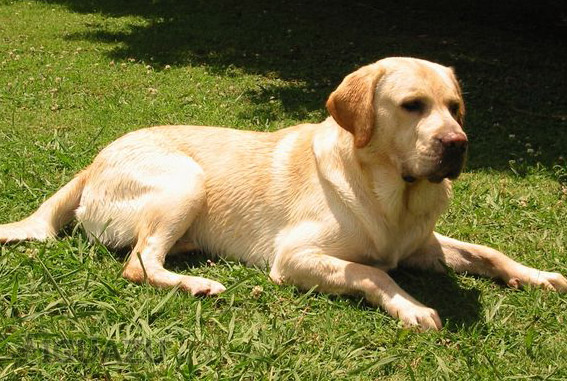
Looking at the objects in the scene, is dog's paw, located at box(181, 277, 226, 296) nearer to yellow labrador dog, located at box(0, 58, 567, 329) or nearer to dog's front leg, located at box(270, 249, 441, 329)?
yellow labrador dog, located at box(0, 58, 567, 329)

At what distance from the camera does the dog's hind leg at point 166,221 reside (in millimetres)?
4340

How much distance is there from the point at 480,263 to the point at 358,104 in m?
1.35

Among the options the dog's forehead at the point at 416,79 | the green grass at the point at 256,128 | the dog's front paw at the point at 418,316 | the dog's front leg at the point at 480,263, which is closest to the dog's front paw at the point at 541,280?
the dog's front leg at the point at 480,263

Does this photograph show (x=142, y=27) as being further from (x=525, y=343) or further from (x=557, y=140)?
(x=525, y=343)

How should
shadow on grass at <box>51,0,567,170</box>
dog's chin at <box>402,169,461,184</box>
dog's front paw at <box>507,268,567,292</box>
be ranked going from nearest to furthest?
dog's chin at <box>402,169,461,184</box>
dog's front paw at <box>507,268,567,292</box>
shadow on grass at <box>51,0,567,170</box>

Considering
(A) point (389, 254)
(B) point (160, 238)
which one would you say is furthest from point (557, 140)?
(B) point (160, 238)

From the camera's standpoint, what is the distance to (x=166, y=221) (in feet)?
15.1

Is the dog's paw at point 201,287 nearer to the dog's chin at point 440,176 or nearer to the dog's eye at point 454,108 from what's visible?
the dog's chin at point 440,176

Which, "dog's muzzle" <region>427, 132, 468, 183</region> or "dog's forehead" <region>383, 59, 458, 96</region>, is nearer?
"dog's muzzle" <region>427, 132, 468, 183</region>

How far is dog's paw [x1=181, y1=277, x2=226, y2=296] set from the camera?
419 centimetres

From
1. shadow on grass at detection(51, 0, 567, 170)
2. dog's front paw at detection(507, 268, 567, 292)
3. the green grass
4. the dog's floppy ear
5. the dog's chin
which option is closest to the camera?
the green grass

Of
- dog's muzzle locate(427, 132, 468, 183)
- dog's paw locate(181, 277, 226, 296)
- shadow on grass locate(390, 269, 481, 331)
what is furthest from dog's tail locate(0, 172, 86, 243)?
dog's muzzle locate(427, 132, 468, 183)

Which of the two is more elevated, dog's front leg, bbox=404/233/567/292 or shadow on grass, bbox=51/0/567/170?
dog's front leg, bbox=404/233/567/292

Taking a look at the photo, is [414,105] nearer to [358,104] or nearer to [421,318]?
[358,104]
